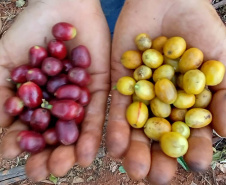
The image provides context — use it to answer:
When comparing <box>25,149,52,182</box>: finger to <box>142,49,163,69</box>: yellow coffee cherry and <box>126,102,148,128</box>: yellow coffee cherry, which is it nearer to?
<box>126,102,148,128</box>: yellow coffee cherry

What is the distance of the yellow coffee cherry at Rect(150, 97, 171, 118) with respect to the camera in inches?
89.4

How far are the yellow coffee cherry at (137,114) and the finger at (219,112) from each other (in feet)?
1.55

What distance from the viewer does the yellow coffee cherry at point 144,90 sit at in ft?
7.55

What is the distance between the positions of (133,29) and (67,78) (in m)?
0.73

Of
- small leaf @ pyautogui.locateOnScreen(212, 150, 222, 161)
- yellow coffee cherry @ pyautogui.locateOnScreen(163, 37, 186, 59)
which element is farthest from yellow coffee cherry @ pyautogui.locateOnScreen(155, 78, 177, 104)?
small leaf @ pyautogui.locateOnScreen(212, 150, 222, 161)

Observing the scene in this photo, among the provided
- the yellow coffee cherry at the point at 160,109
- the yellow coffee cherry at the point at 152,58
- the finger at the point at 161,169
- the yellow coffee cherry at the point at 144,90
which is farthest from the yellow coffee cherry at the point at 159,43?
the finger at the point at 161,169

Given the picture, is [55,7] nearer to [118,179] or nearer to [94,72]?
[94,72]

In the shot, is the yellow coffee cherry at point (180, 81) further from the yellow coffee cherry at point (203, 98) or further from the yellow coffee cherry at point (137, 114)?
the yellow coffee cherry at point (137, 114)

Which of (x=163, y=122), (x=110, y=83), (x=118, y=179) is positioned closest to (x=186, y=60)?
→ (x=163, y=122)

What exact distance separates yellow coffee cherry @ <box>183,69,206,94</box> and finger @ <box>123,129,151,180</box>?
49 cm

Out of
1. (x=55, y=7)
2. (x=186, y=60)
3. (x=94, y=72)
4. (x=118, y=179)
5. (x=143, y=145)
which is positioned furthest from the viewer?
(x=118, y=179)

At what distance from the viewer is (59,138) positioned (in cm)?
221

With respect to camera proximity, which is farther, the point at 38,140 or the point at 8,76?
the point at 8,76

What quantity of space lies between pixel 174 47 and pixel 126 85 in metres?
0.45
